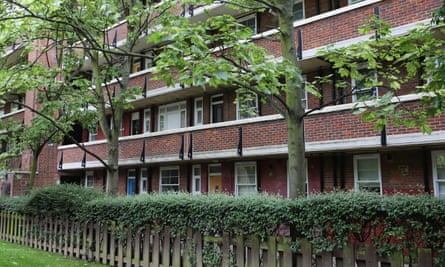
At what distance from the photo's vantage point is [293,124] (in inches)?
262

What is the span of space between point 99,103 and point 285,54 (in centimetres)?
762

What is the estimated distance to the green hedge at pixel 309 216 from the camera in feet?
15.7

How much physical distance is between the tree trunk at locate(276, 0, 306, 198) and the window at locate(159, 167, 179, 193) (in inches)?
501

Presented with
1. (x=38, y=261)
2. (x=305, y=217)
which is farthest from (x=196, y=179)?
(x=305, y=217)

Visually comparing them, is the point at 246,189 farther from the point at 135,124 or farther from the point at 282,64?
the point at 282,64

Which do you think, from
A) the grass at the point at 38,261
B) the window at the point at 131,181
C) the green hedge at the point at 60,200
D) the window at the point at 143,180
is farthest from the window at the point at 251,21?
the grass at the point at 38,261

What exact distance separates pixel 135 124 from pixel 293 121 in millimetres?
16394

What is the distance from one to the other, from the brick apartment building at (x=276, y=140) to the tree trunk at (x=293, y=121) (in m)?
1.66

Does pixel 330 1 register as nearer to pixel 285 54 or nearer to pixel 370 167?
pixel 370 167

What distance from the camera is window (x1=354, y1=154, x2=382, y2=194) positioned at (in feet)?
39.9

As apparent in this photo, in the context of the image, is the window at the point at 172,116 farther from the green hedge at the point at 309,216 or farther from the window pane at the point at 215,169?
the green hedge at the point at 309,216

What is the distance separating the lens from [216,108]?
1734cm

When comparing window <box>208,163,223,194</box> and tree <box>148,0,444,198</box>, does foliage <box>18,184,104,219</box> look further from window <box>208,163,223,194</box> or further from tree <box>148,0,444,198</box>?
window <box>208,163,223,194</box>

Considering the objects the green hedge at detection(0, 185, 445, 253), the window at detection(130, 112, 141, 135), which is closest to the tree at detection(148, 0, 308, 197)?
the green hedge at detection(0, 185, 445, 253)
